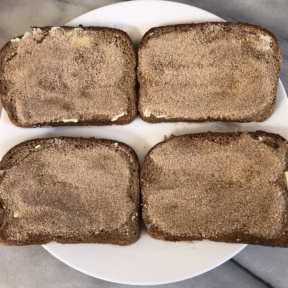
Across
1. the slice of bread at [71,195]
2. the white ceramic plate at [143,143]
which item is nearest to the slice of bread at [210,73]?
the white ceramic plate at [143,143]

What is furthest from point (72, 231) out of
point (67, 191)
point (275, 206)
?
point (275, 206)

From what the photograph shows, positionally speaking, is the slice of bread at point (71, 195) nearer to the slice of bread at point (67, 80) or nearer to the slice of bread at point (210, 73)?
the slice of bread at point (67, 80)

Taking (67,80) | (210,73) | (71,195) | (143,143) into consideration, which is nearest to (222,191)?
(143,143)

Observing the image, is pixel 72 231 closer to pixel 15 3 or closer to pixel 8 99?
pixel 8 99

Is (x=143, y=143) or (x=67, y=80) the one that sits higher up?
(x=67, y=80)

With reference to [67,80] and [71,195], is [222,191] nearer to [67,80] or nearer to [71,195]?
[71,195]
